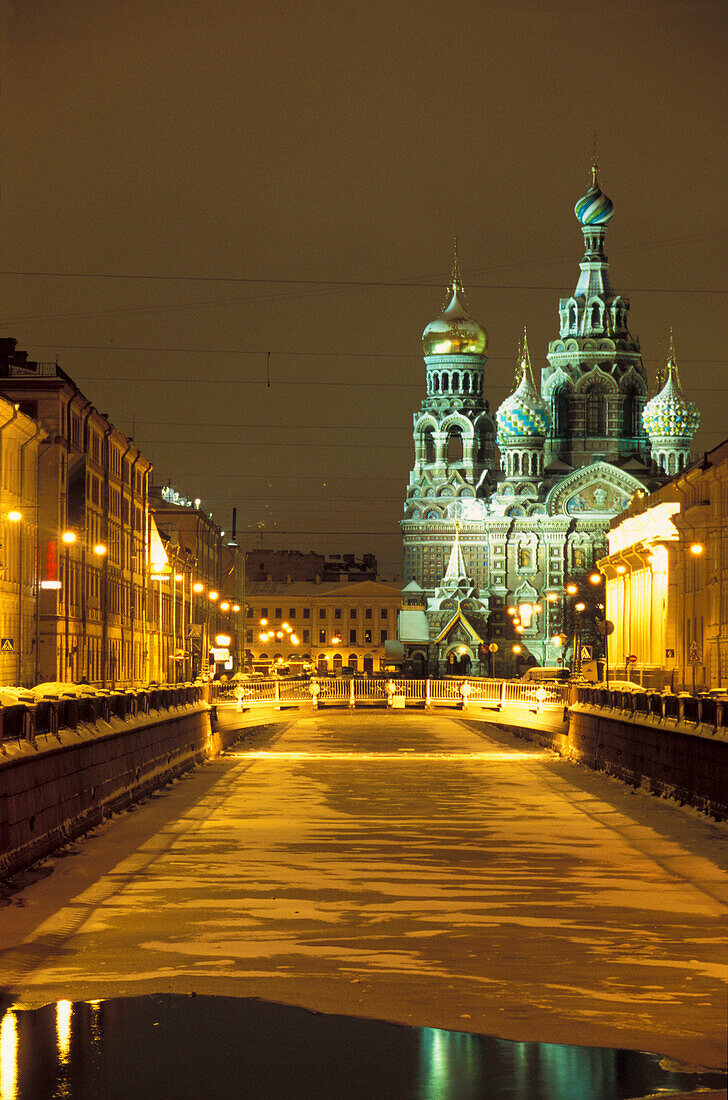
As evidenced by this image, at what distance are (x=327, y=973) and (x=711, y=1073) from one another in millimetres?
5070

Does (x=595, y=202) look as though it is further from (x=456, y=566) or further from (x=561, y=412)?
(x=456, y=566)

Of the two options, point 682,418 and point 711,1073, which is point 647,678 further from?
point 682,418

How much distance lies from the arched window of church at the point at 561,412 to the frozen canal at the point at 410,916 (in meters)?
160

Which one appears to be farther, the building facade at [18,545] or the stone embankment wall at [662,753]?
the building facade at [18,545]

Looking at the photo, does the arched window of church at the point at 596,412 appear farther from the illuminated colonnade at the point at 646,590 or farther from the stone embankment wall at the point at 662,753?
the stone embankment wall at the point at 662,753

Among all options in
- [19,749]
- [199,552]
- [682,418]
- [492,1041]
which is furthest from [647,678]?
[682,418]

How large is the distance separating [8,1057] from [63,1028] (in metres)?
1.10

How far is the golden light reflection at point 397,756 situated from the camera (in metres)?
61.8

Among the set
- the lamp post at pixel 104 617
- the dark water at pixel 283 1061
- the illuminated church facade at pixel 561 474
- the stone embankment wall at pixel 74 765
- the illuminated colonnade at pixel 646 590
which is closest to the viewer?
the dark water at pixel 283 1061

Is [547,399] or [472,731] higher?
[547,399]

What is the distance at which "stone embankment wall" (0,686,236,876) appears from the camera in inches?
934

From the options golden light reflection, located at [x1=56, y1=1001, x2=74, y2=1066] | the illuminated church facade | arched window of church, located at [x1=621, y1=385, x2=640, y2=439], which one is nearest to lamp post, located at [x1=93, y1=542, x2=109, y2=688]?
golden light reflection, located at [x1=56, y1=1001, x2=74, y2=1066]

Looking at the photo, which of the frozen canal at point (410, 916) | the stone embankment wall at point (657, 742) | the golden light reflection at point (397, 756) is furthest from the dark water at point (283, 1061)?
the golden light reflection at point (397, 756)

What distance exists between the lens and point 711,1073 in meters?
13.2
